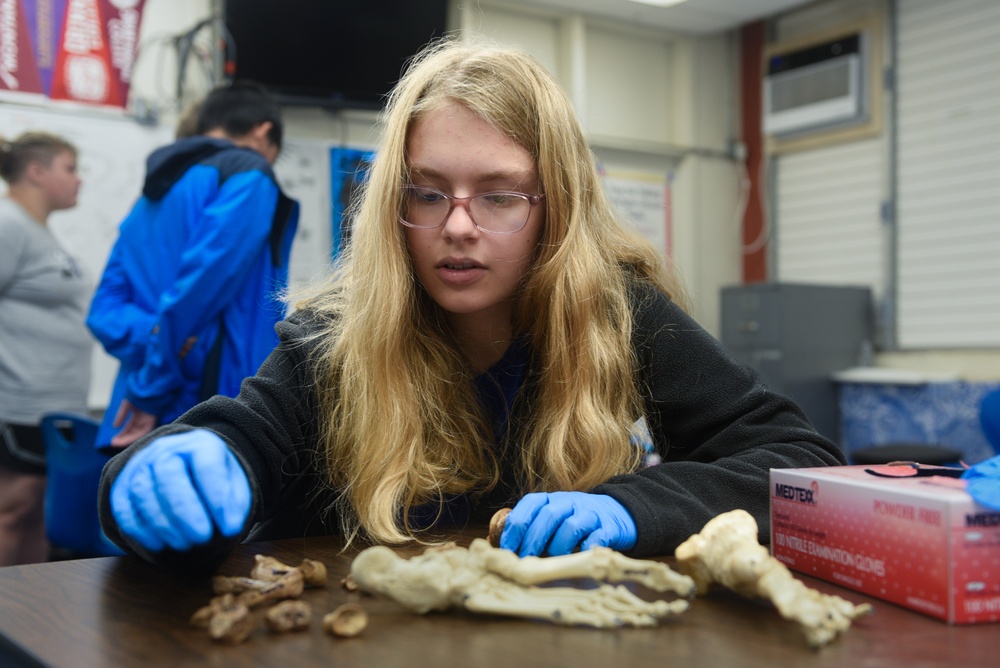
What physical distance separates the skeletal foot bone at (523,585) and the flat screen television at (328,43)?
3182mm

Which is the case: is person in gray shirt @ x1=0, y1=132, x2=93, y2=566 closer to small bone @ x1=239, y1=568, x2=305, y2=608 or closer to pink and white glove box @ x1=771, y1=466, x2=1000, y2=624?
small bone @ x1=239, y1=568, x2=305, y2=608

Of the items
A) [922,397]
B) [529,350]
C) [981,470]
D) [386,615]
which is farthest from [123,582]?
[922,397]

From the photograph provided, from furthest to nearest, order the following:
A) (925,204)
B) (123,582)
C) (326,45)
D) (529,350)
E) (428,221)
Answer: (925,204)
(326,45)
(529,350)
(428,221)
(123,582)

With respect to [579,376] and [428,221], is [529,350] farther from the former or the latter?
[428,221]

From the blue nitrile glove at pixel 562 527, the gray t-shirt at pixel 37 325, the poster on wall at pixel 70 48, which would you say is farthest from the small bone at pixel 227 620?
the poster on wall at pixel 70 48

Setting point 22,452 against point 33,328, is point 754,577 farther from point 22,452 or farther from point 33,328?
point 33,328

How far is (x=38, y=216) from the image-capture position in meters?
3.11

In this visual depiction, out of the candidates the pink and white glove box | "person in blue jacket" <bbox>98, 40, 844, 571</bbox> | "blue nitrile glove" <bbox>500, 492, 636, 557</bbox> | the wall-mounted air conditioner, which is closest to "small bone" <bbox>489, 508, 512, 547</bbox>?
"blue nitrile glove" <bbox>500, 492, 636, 557</bbox>

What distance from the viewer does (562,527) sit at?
2.79 feet

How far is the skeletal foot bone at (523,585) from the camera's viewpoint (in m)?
0.64

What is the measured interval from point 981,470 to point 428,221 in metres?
0.69

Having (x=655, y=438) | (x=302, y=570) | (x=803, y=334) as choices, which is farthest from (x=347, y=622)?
(x=803, y=334)

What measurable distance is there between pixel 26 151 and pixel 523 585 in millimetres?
3071

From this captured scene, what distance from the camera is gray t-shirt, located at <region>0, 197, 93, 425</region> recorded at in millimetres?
2801
